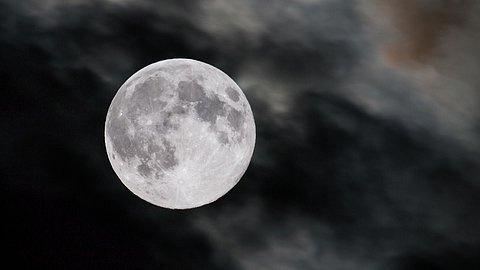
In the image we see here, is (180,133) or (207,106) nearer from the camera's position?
(180,133)

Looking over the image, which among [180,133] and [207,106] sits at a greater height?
[207,106]

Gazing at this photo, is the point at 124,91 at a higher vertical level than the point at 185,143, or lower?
higher

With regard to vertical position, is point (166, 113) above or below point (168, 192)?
above

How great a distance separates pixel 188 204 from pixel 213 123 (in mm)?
1605

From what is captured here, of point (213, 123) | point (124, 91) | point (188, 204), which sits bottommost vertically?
point (188, 204)

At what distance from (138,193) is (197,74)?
8.12 ft

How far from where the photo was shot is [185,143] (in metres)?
11.4

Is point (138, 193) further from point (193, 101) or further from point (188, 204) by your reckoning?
point (193, 101)

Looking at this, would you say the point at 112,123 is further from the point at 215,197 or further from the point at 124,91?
the point at 215,197

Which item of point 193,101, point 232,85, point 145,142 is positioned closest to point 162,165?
point 145,142

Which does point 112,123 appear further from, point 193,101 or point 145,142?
→ point 193,101

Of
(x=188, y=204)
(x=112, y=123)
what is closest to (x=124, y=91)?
(x=112, y=123)

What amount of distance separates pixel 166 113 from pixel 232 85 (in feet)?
5.09

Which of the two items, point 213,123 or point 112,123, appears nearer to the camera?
point 213,123
